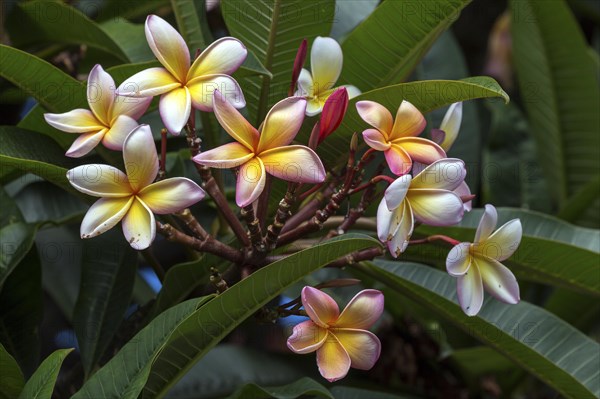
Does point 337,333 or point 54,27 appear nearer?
point 337,333

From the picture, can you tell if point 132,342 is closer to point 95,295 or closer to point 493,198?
point 95,295

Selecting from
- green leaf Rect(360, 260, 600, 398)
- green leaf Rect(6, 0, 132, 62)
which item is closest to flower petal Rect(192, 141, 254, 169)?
green leaf Rect(360, 260, 600, 398)

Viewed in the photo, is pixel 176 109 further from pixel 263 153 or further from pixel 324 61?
pixel 324 61

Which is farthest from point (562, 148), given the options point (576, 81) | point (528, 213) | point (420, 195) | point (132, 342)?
point (132, 342)

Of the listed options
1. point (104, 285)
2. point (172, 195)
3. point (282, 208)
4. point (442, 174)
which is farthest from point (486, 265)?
point (104, 285)

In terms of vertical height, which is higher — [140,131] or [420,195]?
[140,131]

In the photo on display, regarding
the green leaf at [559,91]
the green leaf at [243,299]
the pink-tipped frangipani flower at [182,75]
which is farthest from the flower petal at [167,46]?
the green leaf at [559,91]

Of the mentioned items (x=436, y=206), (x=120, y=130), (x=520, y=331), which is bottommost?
(x=520, y=331)

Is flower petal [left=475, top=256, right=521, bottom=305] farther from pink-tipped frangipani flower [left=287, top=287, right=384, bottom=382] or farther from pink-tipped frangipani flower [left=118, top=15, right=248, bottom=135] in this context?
pink-tipped frangipani flower [left=118, top=15, right=248, bottom=135]
